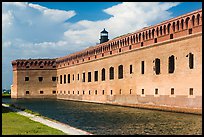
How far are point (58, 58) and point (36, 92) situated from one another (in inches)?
247

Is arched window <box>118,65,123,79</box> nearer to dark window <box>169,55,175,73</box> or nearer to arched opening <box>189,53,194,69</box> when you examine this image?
dark window <box>169,55,175,73</box>

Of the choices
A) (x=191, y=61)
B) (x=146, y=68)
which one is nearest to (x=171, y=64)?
(x=191, y=61)

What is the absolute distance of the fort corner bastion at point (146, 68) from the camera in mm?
23000

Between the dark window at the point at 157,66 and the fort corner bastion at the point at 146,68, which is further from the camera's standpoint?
the dark window at the point at 157,66

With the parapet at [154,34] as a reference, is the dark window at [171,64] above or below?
below

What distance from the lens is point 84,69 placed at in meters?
44.8

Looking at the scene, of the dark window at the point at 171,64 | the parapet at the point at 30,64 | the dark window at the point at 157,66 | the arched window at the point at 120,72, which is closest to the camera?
the dark window at the point at 171,64

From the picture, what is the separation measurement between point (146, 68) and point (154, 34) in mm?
2819

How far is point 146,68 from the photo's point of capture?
28.8 meters

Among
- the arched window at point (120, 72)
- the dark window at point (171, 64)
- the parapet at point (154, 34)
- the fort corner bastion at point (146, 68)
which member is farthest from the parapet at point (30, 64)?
the dark window at point (171, 64)

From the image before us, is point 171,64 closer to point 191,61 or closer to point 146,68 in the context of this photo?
point 191,61

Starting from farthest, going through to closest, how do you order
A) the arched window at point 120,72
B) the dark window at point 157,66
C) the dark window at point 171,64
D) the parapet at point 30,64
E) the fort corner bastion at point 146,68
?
the parapet at point 30,64 < the arched window at point 120,72 < the dark window at point 157,66 < the dark window at point 171,64 < the fort corner bastion at point 146,68

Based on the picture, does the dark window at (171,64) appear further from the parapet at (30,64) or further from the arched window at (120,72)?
the parapet at (30,64)

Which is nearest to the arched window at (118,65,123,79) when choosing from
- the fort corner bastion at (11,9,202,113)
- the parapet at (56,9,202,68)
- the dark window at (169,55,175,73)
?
the fort corner bastion at (11,9,202,113)
